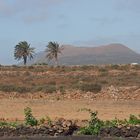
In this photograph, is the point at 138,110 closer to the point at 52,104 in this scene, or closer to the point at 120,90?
the point at 52,104

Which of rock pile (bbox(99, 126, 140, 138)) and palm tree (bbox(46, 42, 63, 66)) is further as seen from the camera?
palm tree (bbox(46, 42, 63, 66))

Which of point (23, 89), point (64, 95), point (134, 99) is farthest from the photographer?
point (23, 89)

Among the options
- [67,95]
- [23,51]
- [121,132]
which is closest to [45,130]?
[121,132]

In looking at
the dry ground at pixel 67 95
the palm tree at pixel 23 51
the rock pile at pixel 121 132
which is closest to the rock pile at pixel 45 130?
the rock pile at pixel 121 132

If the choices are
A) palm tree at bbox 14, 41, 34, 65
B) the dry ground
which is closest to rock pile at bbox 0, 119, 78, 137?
the dry ground

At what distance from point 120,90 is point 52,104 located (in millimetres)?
10742

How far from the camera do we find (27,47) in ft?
343

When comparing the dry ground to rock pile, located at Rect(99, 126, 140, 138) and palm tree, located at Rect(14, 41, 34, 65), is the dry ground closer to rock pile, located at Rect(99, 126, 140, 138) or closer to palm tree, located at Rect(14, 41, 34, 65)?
rock pile, located at Rect(99, 126, 140, 138)

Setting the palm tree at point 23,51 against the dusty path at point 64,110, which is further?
the palm tree at point 23,51

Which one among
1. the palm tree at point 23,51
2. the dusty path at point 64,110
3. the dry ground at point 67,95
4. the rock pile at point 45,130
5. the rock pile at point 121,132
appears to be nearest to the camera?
the rock pile at point 121,132

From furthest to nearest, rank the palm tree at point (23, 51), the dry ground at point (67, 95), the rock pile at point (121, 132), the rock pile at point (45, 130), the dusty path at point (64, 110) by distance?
the palm tree at point (23, 51) < the dry ground at point (67, 95) < the dusty path at point (64, 110) < the rock pile at point (45, 130) < the rock pile at point (121, 132)

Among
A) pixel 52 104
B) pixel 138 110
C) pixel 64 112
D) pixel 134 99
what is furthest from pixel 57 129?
pixel 134 99

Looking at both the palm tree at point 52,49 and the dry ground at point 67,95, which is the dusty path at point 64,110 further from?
the palm tree at point 52,49

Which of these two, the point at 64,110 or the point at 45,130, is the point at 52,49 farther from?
the point at 45,130
